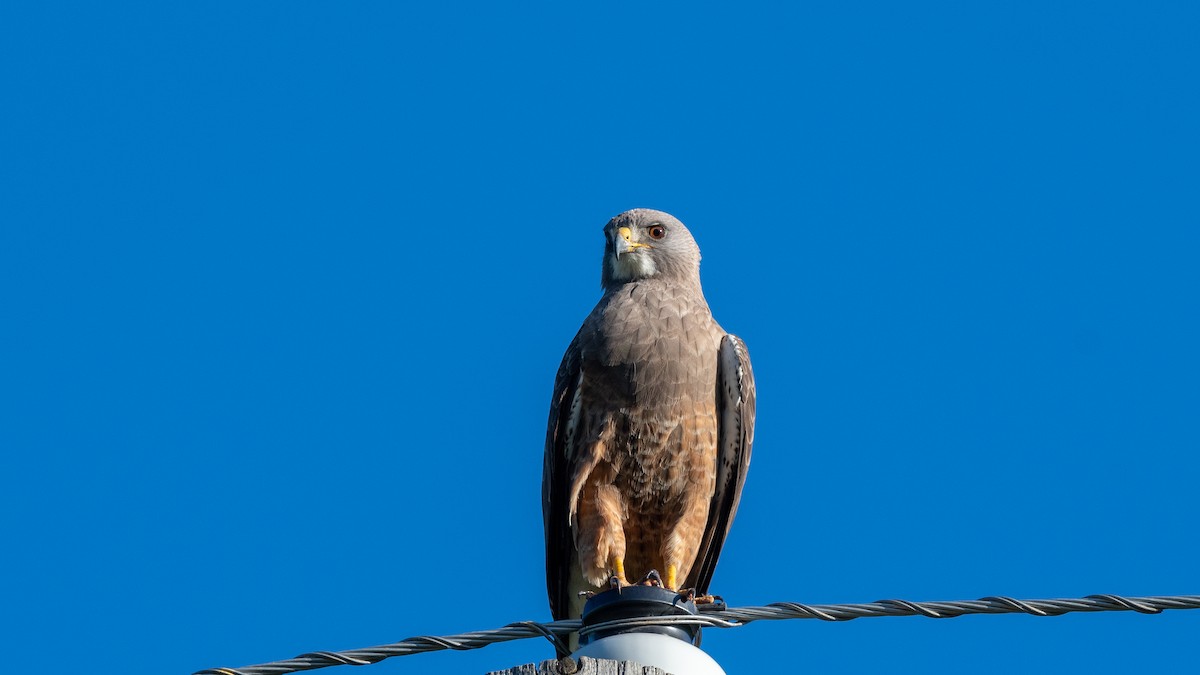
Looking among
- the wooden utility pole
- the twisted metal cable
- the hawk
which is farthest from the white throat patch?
the wooden utility pole

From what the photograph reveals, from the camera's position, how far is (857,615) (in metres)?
5.27

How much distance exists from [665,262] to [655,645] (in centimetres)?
523

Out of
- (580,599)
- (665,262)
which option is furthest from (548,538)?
(665,262)

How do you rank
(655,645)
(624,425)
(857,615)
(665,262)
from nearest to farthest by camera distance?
(655,645) → (857,615) → (624,425) → (665,262)

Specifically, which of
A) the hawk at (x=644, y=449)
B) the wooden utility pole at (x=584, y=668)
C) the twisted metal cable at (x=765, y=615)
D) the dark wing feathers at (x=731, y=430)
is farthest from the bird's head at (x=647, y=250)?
the wooden utility pole at (x=584, y=668)

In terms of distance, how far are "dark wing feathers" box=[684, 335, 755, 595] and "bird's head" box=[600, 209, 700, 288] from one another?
96 cm

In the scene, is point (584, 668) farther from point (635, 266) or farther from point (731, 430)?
point (635, 266)

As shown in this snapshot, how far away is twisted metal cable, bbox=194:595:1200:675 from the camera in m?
5.11

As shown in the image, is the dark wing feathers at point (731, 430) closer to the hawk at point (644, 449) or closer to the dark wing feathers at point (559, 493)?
the hawk at point (644, 449)

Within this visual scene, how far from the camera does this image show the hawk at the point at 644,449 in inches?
343

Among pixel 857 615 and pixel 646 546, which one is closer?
pixel 857 615

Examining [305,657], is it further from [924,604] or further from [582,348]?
[582,348]

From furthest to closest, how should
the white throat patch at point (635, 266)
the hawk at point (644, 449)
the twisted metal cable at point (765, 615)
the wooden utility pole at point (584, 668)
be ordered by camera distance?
1. the white throat patch at point (635, 266)
2. the hawk at point (644, 449)
3. the twisted metal cable at point (765, 615)
4. the wooden utility pole at point (584, 668)

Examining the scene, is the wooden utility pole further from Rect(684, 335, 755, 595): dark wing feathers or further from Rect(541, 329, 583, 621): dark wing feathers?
Rect(684, 335, 755, 595): dark wing feathers
